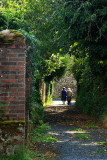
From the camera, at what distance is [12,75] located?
5523 mm

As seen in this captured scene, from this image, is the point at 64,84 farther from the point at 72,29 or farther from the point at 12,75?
the point at 12,75

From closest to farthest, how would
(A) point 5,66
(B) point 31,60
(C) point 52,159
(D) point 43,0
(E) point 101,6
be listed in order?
(A) point 5,66
(C) point 52,159
(B) point 31,60
(E) point 101,6
(D) point 43,0

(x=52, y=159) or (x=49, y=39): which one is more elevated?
(x=49, y=39)

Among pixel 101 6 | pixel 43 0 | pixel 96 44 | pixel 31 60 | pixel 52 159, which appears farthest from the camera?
pixel 43 0

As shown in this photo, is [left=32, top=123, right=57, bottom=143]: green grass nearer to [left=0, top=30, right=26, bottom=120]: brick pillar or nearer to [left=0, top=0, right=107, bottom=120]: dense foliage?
[left=0, top=0, right=107, bottom=120]: dense foliage

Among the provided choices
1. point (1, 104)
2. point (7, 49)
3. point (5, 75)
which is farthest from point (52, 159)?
point (7, 49)

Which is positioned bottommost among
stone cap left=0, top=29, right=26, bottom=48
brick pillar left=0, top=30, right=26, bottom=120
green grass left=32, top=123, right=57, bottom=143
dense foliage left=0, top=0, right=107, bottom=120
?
green grass left=32, top=123, right=57, bottom=143

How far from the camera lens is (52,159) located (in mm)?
5945

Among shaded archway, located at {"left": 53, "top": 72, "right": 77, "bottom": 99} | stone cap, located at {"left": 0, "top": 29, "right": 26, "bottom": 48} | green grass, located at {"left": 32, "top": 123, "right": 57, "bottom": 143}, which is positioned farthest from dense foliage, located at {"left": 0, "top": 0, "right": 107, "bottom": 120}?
shaded archway, located at {"left": 53, "top": 72, "right": 77, "bottom": 99}

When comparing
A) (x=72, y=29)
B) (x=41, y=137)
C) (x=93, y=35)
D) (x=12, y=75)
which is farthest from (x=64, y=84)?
(x=12, y=75)

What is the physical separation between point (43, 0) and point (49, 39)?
6.57 ft

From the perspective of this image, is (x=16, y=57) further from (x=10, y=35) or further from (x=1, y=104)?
(x=1, y=104)

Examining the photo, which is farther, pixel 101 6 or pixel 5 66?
pixel 101 6

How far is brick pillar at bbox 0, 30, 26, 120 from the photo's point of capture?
5504 mm
